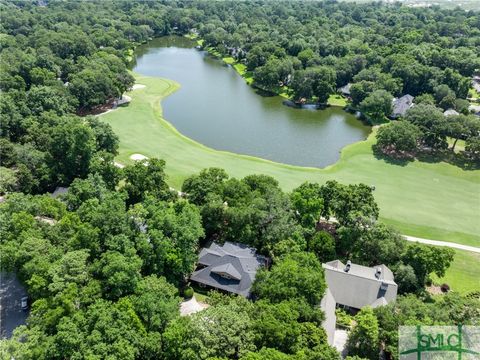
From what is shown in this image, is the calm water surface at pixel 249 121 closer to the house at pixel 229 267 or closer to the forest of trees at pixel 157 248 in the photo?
the forest of trees at pixel 157 248

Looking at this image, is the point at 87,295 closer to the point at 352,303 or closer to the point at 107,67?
the point at 352,303

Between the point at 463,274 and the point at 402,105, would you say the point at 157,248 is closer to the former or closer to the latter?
the point at 463,274

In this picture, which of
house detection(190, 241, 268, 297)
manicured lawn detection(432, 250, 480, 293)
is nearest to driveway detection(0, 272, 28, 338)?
house detection(190, 241, 268, 297)

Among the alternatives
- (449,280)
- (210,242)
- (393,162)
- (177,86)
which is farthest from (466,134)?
(177,86)

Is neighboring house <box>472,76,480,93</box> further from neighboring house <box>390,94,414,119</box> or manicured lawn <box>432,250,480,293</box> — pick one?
manicured lawn <box>432,250,480,293</box>

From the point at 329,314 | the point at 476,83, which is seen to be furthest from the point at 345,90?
the point at 329,314

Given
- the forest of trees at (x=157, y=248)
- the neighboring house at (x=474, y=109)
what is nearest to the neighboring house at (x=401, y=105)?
the forest of trees at (x=157, y=248)
